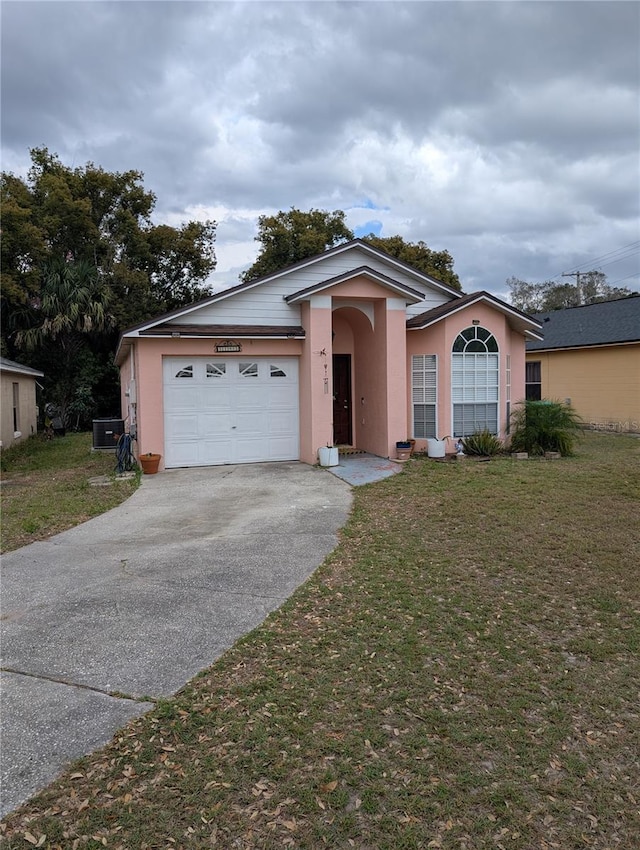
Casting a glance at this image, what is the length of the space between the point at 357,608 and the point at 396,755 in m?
1.85

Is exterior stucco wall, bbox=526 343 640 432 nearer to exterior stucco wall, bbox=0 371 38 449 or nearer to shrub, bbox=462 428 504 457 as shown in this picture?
shrub, bbox=462 428 504 457

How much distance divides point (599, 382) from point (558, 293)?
39988mm

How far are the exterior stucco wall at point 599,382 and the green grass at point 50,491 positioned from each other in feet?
52.8

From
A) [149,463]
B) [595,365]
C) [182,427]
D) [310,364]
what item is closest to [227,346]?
[310,364]

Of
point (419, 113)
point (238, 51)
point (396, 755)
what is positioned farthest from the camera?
point (419, 113)

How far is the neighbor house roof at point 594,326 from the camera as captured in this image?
19250 millimetres

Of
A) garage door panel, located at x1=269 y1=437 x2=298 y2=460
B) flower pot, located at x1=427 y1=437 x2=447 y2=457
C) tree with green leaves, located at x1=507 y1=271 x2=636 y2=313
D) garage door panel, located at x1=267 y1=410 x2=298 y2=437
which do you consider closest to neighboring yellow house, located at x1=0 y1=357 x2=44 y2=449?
garage door panel, located at x1=267 y1=410 x2=298 y2=437

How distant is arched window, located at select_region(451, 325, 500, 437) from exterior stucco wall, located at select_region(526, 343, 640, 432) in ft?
25.8

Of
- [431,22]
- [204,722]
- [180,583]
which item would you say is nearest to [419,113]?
[431,22]

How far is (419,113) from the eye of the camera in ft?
37.0

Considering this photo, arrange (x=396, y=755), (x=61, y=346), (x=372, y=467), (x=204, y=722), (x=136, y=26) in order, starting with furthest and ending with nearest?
1. (x=61, y=346)
2. (x=372, y=467)
3. (x=136, y=26)
4. (x=204, y=722)
5. (x=396, y=755)

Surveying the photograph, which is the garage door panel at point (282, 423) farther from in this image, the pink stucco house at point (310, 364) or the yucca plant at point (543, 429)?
the yucca plant at point (543, 429)

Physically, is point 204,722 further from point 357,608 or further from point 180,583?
point 180,583

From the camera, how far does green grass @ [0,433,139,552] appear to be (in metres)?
7.75
